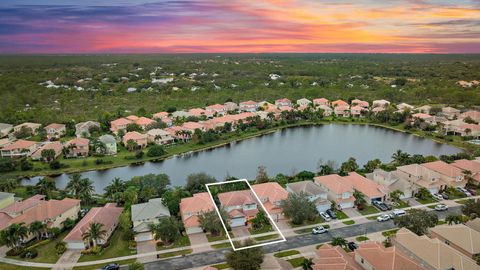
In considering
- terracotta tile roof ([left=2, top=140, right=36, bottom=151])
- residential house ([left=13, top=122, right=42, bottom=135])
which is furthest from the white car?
residential house ([left=13, top=122, right=42, bottom=135])

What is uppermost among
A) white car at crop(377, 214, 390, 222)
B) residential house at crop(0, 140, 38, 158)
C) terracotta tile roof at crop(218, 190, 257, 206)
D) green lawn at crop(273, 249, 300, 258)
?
terracotta tile roof at crop(218, 190, 257, 206)

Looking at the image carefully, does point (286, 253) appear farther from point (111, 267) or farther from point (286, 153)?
point (286, 153)

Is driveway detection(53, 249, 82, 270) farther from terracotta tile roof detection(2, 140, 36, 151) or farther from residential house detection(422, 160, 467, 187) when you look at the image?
residential house detection(422, 160, 467, 187)

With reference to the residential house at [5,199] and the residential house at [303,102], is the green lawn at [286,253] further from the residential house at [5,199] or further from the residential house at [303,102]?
the residential house at [303,102]

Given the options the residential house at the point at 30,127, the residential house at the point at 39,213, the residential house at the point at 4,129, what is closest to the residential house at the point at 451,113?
the residential house at the point at 39,213

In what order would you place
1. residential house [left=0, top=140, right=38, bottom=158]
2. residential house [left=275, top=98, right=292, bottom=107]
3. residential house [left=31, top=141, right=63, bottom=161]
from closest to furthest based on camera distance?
residential house [left=31, top=141, right=63, bottom=161] < residential house [left=0, top=140, right=38, bottom=158] < residential house [left=275, top=98, right=292, bottom=107]

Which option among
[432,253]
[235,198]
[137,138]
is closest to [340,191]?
[235,198]

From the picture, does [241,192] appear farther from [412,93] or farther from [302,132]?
[412,93]
